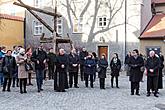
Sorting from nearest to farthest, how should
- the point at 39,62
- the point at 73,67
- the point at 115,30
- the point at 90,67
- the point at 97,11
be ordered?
the point at 39,62 < the point at 73,67 < the point at 90,67 < the point at 115,30 < the point at 97,11

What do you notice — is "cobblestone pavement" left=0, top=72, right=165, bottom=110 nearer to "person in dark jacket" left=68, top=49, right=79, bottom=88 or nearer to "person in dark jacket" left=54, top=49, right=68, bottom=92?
"person in dark jacket" left=54, top=49, right=68, bottom=92

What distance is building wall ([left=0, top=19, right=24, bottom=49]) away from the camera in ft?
111

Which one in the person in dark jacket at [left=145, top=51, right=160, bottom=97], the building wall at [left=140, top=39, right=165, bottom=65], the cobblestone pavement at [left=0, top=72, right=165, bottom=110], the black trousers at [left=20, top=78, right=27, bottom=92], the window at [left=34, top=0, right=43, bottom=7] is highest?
the window at [left=34, top=0, right=43, bottom=7]

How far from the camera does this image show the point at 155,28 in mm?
33000

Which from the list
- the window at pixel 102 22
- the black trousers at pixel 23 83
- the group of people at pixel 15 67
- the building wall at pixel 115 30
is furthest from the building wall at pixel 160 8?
the black trousers at pixel 23 83

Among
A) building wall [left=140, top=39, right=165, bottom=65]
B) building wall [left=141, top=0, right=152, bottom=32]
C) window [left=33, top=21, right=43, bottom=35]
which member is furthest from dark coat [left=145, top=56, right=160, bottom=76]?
window [left=33, top=21, right=43, bottom=35]

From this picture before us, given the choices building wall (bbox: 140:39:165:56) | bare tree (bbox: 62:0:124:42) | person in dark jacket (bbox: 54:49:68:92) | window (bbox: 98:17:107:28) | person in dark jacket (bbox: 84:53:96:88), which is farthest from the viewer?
window (bbox: 98:17:107:28)

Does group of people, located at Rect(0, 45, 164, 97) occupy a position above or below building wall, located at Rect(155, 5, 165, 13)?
below

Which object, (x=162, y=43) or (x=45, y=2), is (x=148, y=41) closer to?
(x=162, y=43)

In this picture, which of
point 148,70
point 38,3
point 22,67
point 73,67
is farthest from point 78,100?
point 38,3

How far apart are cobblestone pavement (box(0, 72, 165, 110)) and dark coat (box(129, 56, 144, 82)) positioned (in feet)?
2.23

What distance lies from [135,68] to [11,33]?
2235 centimetres

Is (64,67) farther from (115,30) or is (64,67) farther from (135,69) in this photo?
(115,30)

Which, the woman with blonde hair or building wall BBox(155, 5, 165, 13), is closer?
the woman with blonde hair
